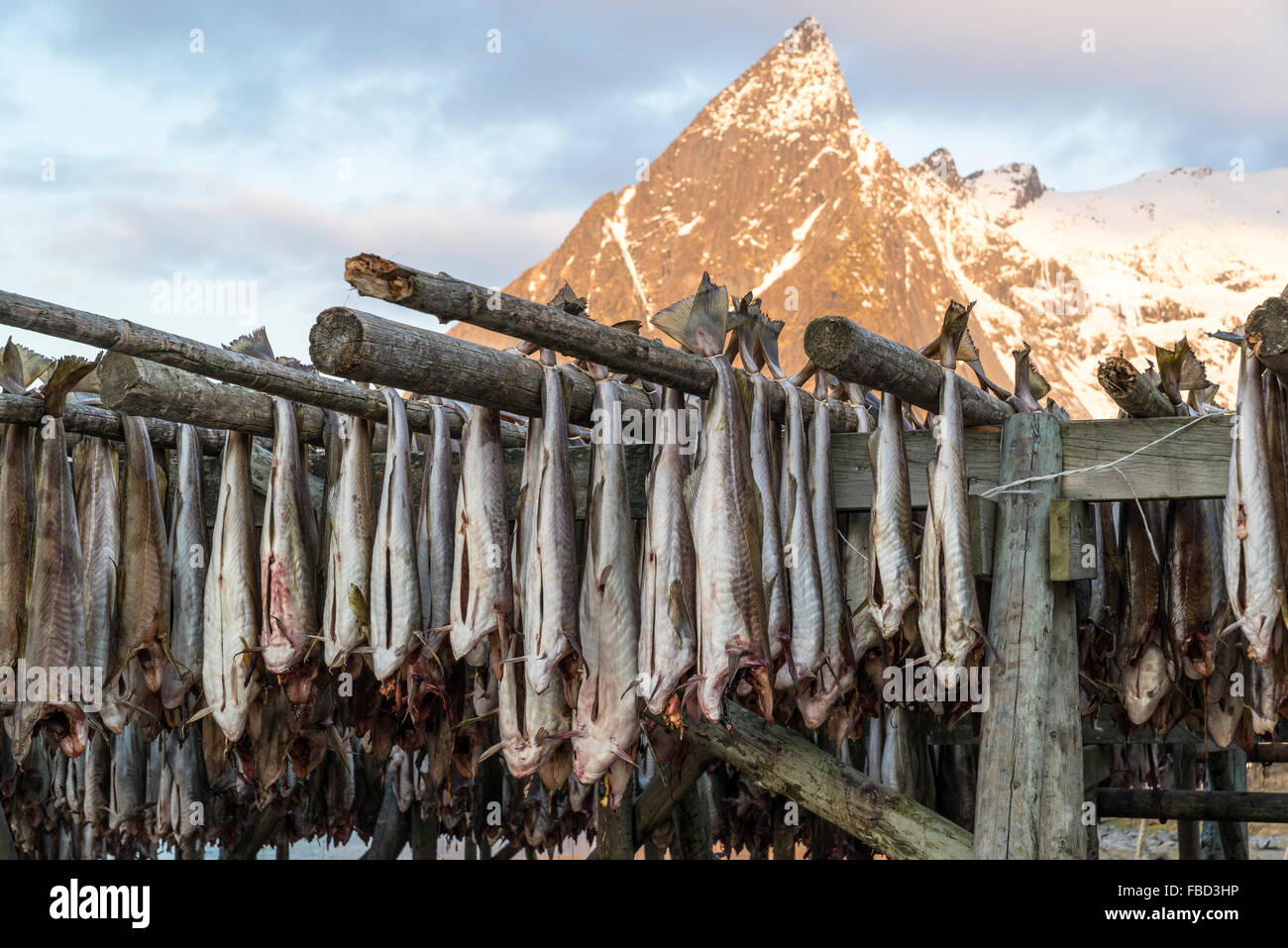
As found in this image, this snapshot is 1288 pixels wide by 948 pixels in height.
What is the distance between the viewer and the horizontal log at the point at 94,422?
3.66m

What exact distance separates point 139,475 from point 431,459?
103 centimetres

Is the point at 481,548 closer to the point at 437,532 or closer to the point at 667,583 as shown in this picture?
the point at 437,532

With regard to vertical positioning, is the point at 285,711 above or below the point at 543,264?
below

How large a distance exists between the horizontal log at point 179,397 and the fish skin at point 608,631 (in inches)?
44.3

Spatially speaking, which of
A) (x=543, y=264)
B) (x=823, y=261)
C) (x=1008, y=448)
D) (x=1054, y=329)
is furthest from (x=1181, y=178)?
(x=1008, y=448)

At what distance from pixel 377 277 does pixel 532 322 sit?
0.46m

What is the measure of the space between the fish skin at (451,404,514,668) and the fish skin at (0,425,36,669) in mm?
1369

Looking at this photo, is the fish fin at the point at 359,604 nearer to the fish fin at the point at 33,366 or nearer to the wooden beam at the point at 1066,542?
the fish fin at the point at 33,366

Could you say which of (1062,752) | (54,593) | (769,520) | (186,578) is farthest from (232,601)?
(1062,752)

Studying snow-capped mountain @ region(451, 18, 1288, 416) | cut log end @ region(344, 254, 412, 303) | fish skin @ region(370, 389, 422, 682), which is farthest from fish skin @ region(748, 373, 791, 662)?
snow-capped mountain @ region(451, 18, 1288, 416)

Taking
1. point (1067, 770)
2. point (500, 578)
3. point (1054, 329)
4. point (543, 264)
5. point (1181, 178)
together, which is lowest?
point (1067, 770)

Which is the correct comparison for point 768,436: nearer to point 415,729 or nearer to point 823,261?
point 415,729

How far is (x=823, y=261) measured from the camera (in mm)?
86062

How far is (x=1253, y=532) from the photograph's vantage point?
343 cm
